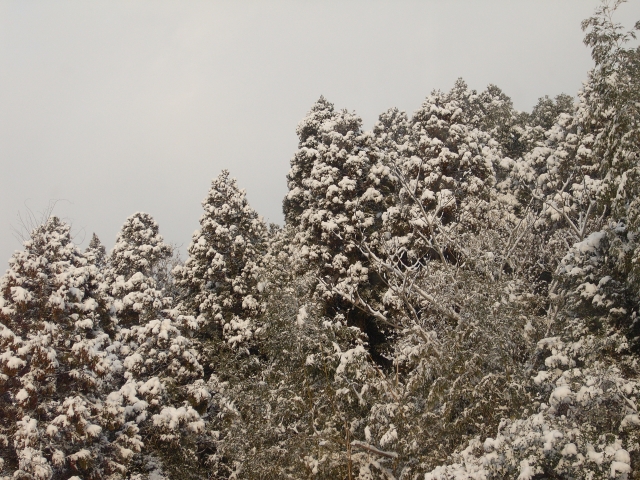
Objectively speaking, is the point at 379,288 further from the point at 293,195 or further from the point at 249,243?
the point at 293,195

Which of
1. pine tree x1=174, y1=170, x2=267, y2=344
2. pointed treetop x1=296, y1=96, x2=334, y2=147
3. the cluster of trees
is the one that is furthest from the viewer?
pointed treetop x1=296, y1=96, x2=334, y2=147

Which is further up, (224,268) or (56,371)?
(224,268)

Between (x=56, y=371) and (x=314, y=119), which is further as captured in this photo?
(x=314, y=119)

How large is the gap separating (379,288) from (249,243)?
6.44 meters

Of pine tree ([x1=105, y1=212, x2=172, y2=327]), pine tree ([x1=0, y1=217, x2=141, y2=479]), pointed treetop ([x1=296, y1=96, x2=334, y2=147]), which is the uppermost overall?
pointed treetop ([x1=296, y1=96, x2=334, y2=147])

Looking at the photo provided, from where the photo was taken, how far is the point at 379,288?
66.9 feet

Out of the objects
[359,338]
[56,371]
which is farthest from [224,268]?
[56,371]

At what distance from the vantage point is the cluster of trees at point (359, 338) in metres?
8.36

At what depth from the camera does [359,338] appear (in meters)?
15.5

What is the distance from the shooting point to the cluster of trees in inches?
329

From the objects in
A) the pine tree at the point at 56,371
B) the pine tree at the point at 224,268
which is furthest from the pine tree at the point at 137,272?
the pine tree at the point at 56,371

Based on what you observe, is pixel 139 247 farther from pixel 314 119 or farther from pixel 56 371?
pixel 314 119

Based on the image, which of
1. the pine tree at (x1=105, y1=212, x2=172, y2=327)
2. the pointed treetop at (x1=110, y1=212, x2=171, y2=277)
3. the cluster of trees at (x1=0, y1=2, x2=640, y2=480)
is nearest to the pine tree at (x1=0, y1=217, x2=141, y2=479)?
the cluster of trees at (x1=0, y1=2, x2=640, y2=480)

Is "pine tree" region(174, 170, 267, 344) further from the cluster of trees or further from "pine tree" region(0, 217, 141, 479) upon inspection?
"pine tree" region(0, 217, 141, 479)
